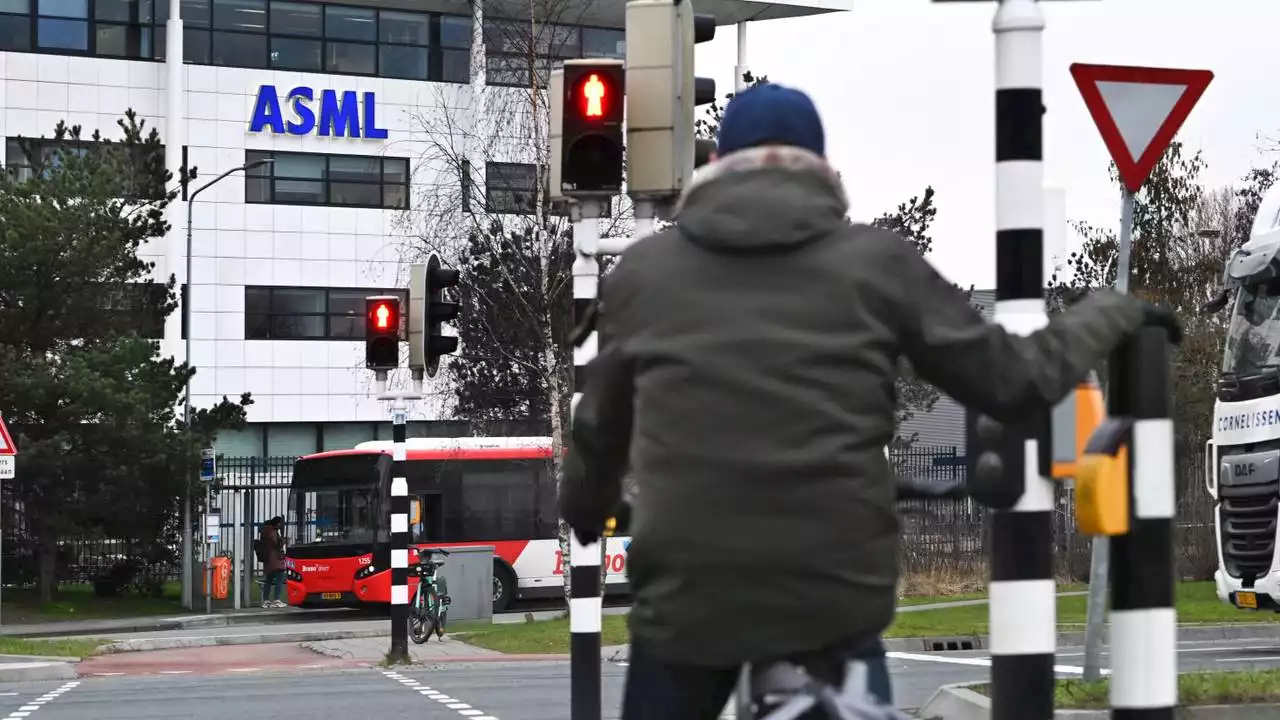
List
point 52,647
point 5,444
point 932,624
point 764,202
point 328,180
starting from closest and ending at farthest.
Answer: point 764,202 < point 932,624 < point 52,647 < point 5,444 < point 328,180

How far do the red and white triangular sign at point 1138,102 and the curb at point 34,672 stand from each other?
553 inches

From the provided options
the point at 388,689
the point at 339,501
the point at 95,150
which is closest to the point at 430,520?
the point at 339,501

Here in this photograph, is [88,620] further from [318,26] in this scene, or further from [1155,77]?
[1155,77]

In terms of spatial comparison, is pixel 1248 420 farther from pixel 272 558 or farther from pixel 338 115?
pixel 338 115

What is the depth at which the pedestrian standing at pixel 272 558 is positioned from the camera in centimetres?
3688

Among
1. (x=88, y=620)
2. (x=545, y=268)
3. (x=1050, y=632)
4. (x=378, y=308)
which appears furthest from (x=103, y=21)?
(x=1050, y=632)

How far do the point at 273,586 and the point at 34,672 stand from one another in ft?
56.6

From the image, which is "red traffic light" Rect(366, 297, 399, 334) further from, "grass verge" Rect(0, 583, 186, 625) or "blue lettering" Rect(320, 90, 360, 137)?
"blue lettering" Rect(320, 90, 360, 137)

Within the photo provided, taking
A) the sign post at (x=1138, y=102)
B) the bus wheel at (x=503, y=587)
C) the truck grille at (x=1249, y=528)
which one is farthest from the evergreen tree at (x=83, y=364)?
the sign post at (x=1138, y=102)

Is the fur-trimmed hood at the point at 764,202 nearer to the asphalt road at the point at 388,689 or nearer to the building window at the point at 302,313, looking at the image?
the asphalt road at the point at 388,689

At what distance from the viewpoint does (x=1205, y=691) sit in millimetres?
10266

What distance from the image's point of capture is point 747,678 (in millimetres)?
3076

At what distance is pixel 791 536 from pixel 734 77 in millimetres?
43887

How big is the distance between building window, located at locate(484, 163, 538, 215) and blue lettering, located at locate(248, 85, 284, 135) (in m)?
17.9
